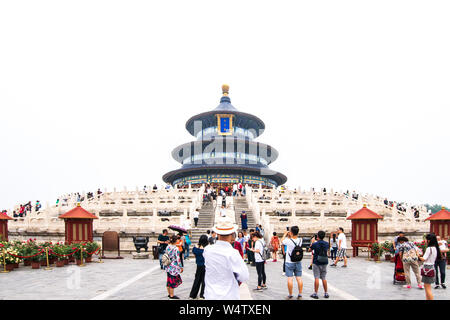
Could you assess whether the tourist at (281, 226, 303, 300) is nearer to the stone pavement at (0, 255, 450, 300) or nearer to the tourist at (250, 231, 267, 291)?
the stone pavement at (0, 255, 450, 300)

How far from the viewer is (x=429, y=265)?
8.84m

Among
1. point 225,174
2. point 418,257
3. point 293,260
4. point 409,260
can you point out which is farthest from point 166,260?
point 225,174

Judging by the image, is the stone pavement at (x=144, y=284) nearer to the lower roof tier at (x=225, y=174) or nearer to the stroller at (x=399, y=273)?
the stroller at (x=399, y=273)

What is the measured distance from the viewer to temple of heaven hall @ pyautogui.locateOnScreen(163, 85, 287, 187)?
162ft

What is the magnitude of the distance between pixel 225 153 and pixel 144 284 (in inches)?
1636

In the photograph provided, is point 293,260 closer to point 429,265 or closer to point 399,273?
point 429,265

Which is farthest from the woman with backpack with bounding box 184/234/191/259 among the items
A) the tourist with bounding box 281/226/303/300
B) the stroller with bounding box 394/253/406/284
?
the stroller with bounding box 394/253/406/284

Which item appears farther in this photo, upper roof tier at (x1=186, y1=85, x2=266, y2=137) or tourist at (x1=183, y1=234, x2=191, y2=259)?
upper roof tier at (x1=186, y1=85, x2=266, y2=137)

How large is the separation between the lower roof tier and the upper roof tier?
1032 centimetres

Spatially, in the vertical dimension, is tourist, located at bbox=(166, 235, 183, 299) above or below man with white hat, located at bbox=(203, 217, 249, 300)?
below

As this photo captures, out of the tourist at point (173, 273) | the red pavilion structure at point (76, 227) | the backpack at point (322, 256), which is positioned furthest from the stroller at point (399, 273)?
the red pavilion structure at point (76, 227)

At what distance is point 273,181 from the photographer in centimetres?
5469
